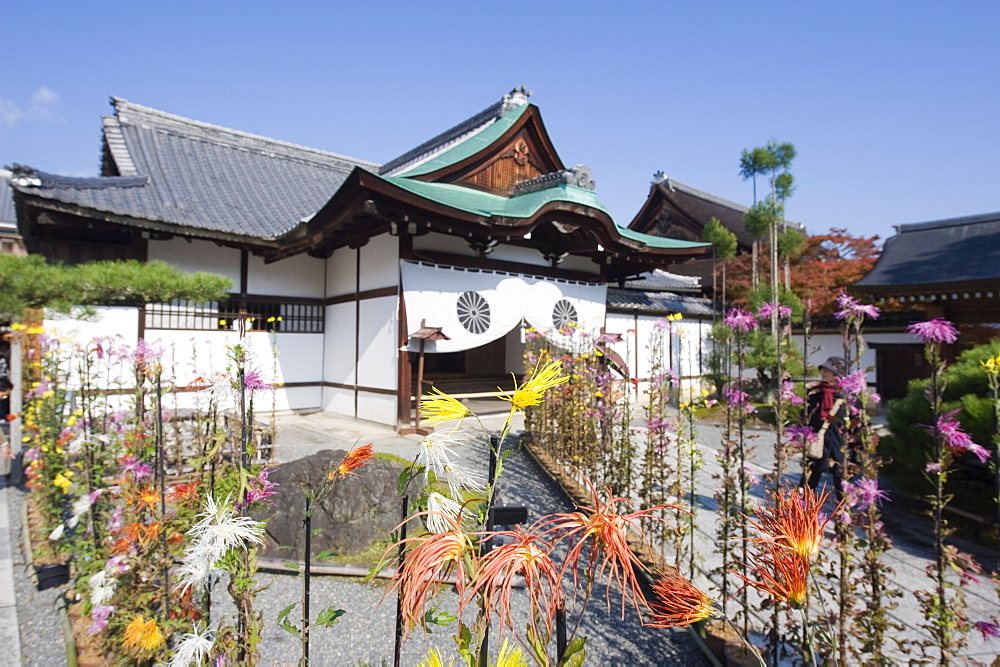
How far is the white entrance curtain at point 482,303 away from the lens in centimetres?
809

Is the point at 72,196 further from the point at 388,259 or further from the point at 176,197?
the point at 388,259

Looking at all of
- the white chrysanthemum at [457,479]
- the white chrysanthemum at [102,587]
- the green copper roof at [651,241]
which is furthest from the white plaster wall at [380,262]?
the white chrysanthemum at [457,479]

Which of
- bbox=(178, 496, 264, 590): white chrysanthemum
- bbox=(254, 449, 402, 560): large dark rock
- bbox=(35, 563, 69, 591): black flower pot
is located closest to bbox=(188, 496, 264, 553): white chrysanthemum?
bbox=(178, 496, 264, 590): white chrysanthemum

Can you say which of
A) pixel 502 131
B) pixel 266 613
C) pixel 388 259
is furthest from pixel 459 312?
pixel 266 613

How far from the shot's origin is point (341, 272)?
31.9ft

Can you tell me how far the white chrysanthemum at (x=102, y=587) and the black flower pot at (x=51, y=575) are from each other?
1.41m

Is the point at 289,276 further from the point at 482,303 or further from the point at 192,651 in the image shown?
the point at 192,651

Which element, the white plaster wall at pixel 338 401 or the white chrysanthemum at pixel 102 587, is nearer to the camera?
the white chrysanthemum at pixel 102 587

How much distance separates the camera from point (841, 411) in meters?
5.33

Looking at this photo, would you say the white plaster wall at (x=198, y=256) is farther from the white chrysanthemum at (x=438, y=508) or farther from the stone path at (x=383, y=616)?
the white chrysanthemum at (x=438, y=508)

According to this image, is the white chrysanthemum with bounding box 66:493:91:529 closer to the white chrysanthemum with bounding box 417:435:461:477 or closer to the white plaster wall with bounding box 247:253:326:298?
the white chrysanthemum with bounding box 417:435:461:477

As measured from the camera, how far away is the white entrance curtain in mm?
8094

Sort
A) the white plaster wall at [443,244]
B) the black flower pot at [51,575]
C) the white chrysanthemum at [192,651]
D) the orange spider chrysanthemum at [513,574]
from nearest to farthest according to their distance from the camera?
the orange spider chrysanthemum at [513,574] < the white chrysanthemum at [192,651] < the black flower pot at [51,575] < the white plaster wall at [443,244]

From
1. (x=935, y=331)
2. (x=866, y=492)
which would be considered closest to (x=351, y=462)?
(x=866, y=492)
